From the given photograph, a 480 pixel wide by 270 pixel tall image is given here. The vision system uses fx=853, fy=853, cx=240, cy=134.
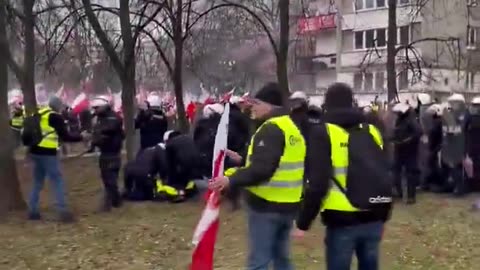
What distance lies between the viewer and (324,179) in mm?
5434

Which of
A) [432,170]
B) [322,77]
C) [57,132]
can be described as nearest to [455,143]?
[432,170]

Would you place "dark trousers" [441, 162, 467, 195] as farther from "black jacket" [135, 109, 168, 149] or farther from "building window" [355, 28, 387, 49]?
"building window" [355, 28, 387, 49]

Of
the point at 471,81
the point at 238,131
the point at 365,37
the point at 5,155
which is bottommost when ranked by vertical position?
the point at 5,155

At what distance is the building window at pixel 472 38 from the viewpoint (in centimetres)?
4702

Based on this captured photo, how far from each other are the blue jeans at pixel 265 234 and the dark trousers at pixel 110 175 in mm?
6627

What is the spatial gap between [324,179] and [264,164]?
0.88 metres

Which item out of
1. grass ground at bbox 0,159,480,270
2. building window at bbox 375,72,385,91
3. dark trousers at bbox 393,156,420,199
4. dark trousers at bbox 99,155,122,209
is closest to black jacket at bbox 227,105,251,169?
Answer: grass ground at bbox 0,159,480,270

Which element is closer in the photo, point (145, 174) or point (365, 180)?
point (365, 180)

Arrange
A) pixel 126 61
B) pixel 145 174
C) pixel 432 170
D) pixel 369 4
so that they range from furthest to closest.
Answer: pixel 369 4
pixel 126 61
pixel 432 170
pixel 145 174

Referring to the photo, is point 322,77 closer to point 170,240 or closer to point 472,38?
point 472,38

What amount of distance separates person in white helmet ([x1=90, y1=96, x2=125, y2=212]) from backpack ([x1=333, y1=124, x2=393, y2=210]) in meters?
7.59

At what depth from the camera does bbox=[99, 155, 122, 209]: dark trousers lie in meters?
12.9

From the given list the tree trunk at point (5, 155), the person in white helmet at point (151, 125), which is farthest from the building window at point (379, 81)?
the tree trunk at point (5, 155)

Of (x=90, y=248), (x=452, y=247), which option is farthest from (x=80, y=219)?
(x=452, y=247)
